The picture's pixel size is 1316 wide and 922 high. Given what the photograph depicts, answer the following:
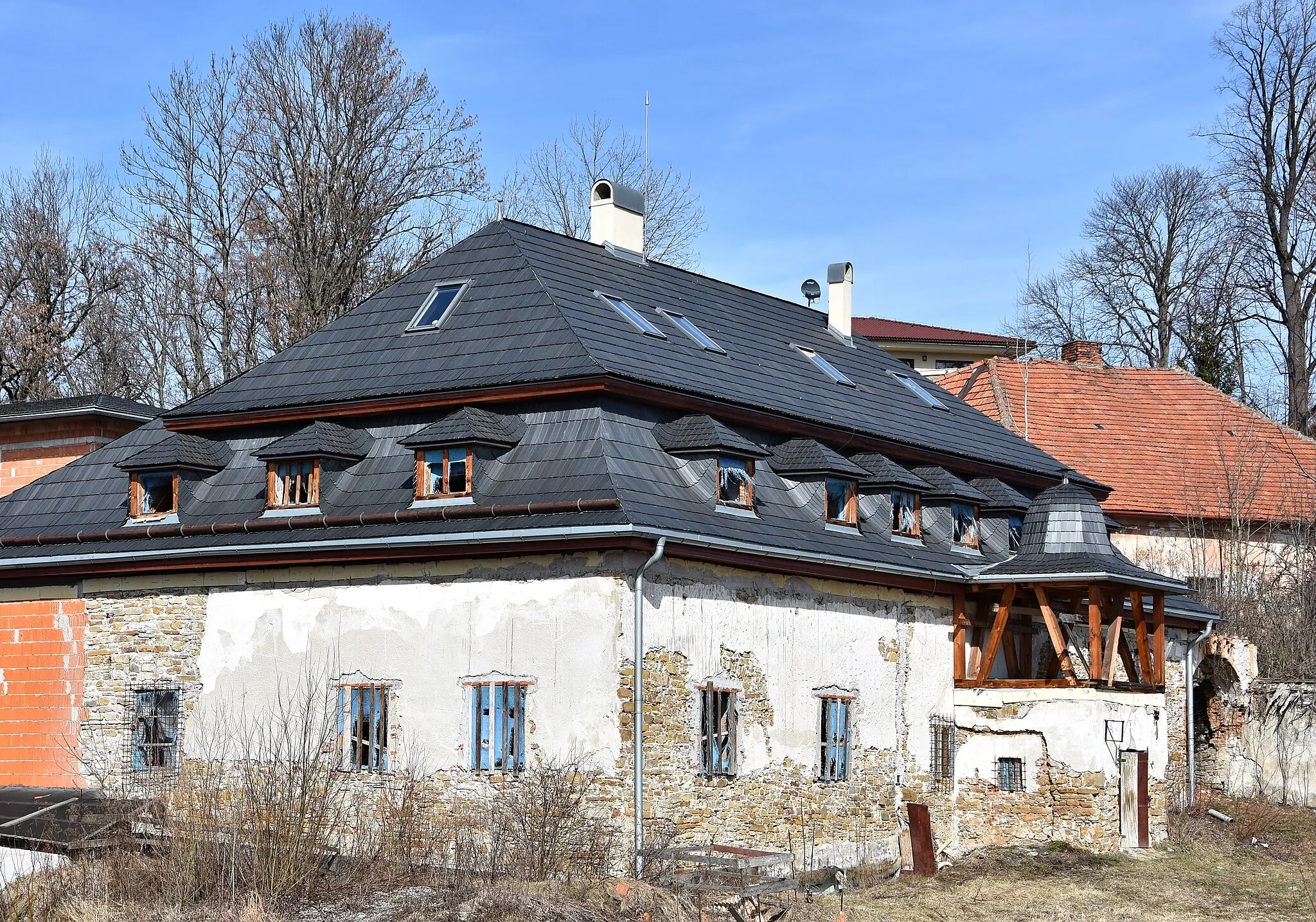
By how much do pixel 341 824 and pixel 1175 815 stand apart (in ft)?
46.7

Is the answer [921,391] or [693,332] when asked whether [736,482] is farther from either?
[921,391]

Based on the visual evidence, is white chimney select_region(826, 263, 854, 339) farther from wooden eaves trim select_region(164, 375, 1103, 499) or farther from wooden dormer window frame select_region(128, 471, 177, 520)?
wooden dormer window frame select_region(128, 471, 177, 520)

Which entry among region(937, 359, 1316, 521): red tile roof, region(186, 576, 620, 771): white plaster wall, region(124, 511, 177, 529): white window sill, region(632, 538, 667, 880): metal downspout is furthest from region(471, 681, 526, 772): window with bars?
region(937, 359, 1316, 521): red tile roof

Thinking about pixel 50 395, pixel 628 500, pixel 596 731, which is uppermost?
pixel 50 395

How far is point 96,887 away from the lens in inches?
626

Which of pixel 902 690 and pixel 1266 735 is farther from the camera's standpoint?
pixel 1266 735

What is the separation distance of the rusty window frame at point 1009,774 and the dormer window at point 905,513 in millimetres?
3447

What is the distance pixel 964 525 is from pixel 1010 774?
3.95 m

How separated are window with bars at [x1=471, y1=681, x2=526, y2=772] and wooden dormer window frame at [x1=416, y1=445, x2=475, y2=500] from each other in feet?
7.90

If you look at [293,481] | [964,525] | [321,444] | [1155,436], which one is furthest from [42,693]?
[1155,436]

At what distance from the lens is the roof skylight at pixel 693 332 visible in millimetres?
25172

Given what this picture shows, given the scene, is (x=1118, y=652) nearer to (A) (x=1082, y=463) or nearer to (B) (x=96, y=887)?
(A) (x=1082, y=463)

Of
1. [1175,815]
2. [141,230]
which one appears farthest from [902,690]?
[141,230]

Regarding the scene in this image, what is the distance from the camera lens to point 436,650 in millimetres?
20328
